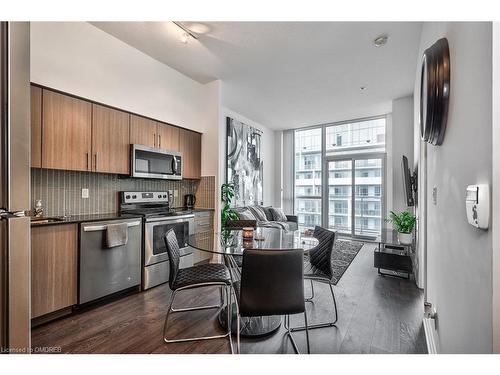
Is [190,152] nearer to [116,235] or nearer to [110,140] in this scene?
[110,140]

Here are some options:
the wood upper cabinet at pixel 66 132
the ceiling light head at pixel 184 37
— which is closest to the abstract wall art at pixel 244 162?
the ceiling light head at pixel 184 37

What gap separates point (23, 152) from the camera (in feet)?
2.94

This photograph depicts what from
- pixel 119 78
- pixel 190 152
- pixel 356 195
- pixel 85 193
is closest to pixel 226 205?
pixel 190 152

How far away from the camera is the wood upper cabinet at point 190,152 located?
3.55 metres

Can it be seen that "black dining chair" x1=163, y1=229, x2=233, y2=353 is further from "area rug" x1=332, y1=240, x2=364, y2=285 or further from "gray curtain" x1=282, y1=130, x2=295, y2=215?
"gray curtain" x1=282, y1=130, x2=295, y2=215

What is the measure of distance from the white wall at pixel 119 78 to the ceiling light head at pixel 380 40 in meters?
2.23

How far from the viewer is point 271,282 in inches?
58.9

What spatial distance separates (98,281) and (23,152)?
1898 mm

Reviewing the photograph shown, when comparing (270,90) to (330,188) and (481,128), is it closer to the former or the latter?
(330,188)

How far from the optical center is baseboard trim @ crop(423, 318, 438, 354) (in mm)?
1610

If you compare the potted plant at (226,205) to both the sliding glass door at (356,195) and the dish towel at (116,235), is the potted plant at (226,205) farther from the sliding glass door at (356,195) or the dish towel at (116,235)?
the sliding glass door at (356,195)

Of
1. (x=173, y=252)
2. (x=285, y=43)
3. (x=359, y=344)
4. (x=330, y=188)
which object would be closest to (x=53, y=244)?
(x=173, y=252)

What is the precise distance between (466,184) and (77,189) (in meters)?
3.23

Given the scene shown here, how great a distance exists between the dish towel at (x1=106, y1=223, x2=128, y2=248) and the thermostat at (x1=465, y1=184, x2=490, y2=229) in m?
2.70
